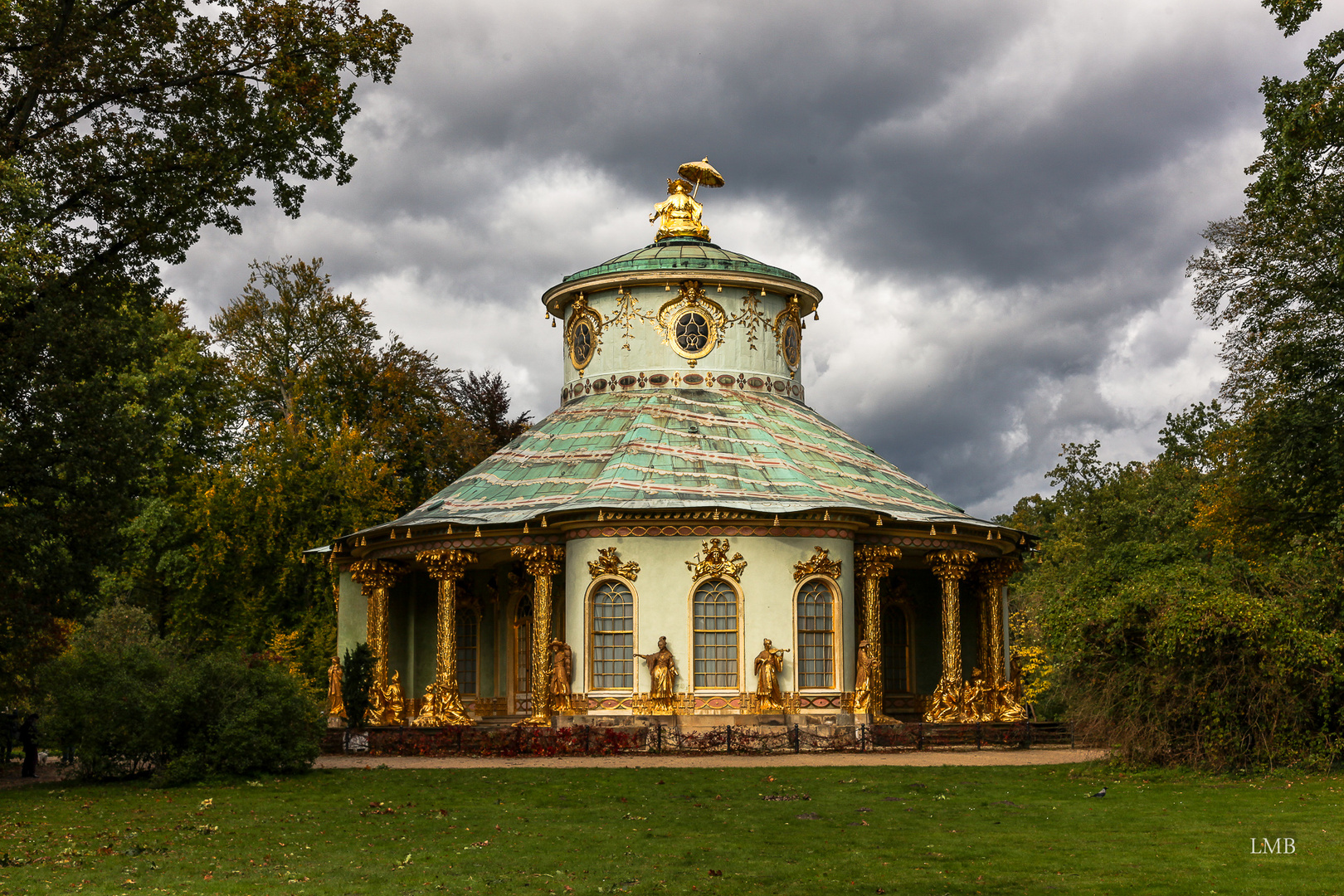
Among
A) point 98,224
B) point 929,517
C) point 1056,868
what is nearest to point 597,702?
point 929,517

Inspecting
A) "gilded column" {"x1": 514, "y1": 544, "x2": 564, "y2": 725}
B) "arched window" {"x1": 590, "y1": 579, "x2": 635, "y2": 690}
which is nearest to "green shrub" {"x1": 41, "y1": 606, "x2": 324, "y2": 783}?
"gilded column" {"x1": 514, "y1": 544, "x2": 564, "y2": 725}

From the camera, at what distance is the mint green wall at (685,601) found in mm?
25812

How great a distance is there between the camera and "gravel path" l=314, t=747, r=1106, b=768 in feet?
69.5

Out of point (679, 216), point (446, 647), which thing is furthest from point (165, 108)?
point (679, 216)

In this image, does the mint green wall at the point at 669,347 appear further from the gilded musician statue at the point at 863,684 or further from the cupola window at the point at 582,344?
the gilded musician statue at the point at 863,684

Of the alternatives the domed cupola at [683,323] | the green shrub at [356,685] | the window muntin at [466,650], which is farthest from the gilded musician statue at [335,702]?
the domed cupola at [683,323]

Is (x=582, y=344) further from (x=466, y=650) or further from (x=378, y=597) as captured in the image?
(x=378, y=597)

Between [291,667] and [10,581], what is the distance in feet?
47.0

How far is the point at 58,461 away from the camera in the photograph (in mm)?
17438

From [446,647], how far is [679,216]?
13544 mm

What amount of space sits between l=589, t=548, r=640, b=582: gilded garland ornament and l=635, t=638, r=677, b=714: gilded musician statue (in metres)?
1.38

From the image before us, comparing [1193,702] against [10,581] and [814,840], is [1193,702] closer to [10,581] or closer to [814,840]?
[814,840]

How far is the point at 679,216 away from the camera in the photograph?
116ft

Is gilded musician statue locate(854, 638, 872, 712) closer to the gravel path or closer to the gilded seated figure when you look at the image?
the gravel path
